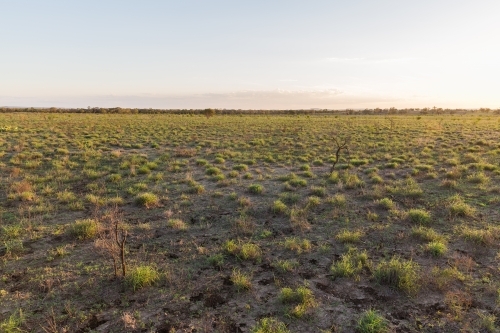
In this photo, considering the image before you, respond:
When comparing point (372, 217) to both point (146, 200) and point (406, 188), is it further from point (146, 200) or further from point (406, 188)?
point (146, 200)

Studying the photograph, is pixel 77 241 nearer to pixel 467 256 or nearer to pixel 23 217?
pixel 23 217

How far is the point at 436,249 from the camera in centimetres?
658

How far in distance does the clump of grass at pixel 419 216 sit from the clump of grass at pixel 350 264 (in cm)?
272

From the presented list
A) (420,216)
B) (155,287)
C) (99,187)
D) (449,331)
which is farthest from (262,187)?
(449,331)

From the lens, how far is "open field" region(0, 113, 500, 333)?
4.72 metres

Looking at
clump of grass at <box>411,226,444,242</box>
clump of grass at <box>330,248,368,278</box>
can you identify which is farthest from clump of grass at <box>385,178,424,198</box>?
clump of grass at <box>330,248,368,278</box>

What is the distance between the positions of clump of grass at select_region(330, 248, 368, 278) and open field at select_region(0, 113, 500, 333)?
0.10 ft

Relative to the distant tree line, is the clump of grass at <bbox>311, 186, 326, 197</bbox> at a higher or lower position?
lower

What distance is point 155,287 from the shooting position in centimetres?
542

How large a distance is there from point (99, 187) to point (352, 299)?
9780 mm

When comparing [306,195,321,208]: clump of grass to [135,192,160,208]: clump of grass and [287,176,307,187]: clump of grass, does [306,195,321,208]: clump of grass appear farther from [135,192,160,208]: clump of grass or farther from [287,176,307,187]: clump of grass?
[135,192,160,208]: clump of grass

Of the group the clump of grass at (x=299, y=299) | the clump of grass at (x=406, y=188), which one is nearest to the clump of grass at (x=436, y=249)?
the clump of grass at (x=299, y=299)

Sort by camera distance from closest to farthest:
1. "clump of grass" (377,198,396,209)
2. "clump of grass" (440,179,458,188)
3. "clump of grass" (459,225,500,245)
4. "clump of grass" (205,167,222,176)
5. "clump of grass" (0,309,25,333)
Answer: "clump of grass" (0,309,25,333) < "clump of grass" (459,225,500,245) < "clump of grass" (377,198,396,209) < "clump of grass" (440,179,458,188) < "clump of grass" (205,167,222,176)

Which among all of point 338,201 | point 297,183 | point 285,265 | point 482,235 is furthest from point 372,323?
point 297,183
